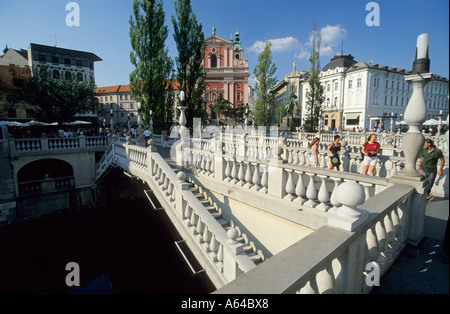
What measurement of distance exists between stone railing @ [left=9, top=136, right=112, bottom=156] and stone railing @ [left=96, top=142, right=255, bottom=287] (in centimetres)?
1032

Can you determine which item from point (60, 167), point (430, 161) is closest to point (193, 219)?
point (430, 161)

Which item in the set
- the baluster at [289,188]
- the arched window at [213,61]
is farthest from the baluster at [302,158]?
the arched window at [213,61]

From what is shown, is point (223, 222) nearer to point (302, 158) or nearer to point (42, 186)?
point (302, 158)

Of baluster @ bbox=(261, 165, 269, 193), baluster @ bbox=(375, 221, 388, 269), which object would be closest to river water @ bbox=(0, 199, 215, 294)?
baluster @ bbox=(261, 165, 269, 193)

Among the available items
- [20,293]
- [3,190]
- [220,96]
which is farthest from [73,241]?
[220,96]

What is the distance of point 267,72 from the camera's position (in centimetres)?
2722

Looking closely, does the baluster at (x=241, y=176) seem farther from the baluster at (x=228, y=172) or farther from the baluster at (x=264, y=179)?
the baluster at (x=264, y=179)

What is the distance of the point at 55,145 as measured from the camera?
1683 centimetres

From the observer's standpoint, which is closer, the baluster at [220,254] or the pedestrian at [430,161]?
the baluster at [220,254]

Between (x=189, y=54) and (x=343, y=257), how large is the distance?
2298 cm

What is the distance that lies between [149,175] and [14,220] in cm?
1340

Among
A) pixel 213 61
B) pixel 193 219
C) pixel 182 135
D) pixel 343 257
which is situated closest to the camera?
pixel 343 257

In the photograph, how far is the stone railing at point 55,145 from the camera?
15656mm

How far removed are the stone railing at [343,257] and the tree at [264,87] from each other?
80.7 feet
